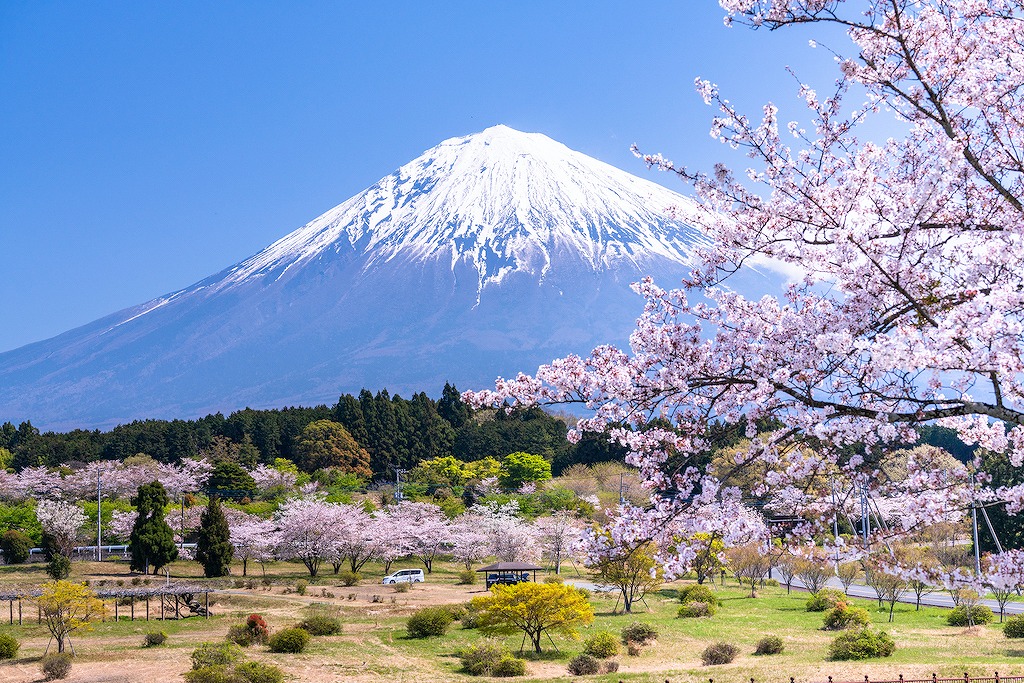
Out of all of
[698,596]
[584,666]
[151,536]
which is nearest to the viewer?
[584,666]

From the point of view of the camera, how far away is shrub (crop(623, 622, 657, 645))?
21875 millimetres

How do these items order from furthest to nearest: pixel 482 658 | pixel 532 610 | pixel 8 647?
pixel 532 610 → pixel 8 647 → pixel 482 658

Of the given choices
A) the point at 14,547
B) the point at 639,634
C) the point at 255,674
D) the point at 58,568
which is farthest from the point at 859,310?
the point at 14,547

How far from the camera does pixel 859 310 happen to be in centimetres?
492

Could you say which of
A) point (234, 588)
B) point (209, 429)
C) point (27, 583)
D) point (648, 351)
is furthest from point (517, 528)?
point (648, 351)

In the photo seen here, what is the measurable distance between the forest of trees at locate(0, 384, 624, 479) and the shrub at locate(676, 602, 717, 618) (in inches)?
1077

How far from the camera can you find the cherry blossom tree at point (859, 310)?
181 inches

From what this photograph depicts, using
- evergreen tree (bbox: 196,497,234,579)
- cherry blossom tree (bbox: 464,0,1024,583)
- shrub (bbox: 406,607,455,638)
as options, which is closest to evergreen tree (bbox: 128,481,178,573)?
evergreen tree (bbox: 196,497,234,579)

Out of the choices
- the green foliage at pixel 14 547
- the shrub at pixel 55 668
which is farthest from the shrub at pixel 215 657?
the green foliage at pixel 14 547

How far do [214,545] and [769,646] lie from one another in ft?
81.6

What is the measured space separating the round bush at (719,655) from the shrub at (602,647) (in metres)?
2.17

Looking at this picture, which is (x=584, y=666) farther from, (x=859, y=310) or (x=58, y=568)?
(x=58, y=568)

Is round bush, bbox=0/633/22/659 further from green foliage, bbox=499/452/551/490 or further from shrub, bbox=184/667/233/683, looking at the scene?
green foliage, bbox=499/452/551/490

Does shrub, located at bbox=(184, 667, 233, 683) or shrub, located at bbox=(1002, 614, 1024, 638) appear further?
shrub, located at bbox=(1002, 614, 1024, 638)
